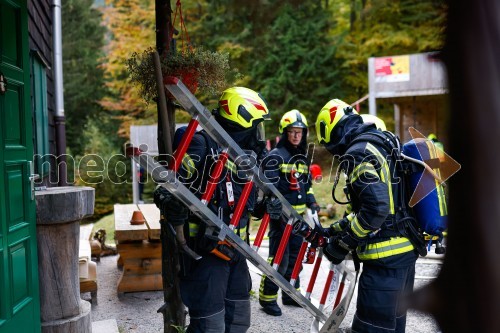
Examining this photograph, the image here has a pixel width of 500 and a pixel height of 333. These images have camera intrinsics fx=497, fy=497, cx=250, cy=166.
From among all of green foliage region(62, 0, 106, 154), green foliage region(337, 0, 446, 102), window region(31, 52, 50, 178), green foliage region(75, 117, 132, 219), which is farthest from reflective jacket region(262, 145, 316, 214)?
green foliage region(62, 0, 106, 154)

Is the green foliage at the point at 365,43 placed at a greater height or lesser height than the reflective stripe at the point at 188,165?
greater

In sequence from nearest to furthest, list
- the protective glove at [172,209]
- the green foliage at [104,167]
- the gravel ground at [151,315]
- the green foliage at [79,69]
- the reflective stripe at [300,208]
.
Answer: the protective glove at [172,209] → the gravel ground at [151,315] → the reflective stripe at [300,208] → the green foliage at [104,167] → the green foliage at [79,69]

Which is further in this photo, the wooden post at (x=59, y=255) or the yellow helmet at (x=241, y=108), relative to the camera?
the yellow helmet at (x=241, y=108)

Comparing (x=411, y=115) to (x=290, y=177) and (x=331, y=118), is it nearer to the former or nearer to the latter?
(x=290, y=177)

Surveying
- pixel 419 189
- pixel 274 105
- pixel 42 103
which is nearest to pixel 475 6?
pixel 419 189

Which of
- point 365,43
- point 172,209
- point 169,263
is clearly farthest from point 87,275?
point 365,43

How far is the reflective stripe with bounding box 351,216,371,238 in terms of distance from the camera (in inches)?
135

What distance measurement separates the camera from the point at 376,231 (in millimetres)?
3551

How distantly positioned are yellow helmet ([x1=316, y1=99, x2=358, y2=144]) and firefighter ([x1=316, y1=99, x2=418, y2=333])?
0.13m

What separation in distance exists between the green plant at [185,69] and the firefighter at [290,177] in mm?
2164

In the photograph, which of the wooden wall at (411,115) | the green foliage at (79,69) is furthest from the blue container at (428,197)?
the green foliage at (79,69)

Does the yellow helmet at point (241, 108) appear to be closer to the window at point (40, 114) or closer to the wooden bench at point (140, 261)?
the wooden bench at point (140, 261)

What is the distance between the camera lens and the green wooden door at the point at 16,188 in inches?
114

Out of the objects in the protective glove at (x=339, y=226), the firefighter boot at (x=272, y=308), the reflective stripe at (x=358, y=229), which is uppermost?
the reflective stripe at (x=358, y=229)
